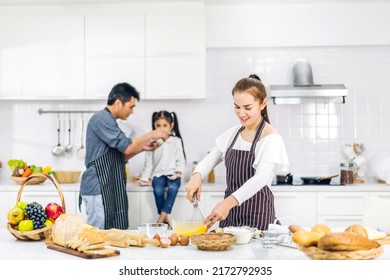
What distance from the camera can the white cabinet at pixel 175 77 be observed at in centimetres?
476

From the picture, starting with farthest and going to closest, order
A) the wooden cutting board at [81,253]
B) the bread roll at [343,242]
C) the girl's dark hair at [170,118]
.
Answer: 1. the girl's dark hair at [170,118]
2. the wooden cutting board at [81,253]
3. the bread roll at [343,242]

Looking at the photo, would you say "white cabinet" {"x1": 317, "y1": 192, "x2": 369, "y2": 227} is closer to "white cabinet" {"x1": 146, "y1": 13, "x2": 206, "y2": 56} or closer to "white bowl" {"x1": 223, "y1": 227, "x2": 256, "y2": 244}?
"white cabinet" {"x1": 146, "y1": 13, "x2": 206, "y2": 56}

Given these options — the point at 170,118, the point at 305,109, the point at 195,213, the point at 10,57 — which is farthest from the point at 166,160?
the point at 195,213

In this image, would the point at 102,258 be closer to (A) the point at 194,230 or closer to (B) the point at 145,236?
(B) the point at 145,236

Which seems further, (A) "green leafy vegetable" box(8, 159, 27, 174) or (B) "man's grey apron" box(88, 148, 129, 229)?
(A) "green leafy vegetable" box(8, 159, 27, 174)

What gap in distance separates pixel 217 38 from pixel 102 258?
3.43 metres

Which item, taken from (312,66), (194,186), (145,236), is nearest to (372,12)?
(312,66)

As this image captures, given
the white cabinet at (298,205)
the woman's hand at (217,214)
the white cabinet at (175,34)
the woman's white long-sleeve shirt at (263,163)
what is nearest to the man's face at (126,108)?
the white cabinet at (175,34)

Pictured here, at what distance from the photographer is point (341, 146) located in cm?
507

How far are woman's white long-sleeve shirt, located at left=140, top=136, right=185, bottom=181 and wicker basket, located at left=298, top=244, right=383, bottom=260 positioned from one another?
8.91 ft

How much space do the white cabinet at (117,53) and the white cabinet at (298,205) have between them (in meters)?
1.59

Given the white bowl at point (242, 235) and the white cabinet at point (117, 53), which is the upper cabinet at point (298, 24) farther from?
the white bowl at point (242, 235)

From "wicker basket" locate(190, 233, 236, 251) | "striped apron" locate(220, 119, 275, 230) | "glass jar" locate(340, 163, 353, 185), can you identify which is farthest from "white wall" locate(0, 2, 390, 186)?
"wicker basket" locate(190, 233, 236, 251)

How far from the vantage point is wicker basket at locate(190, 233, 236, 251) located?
83.6 inches
